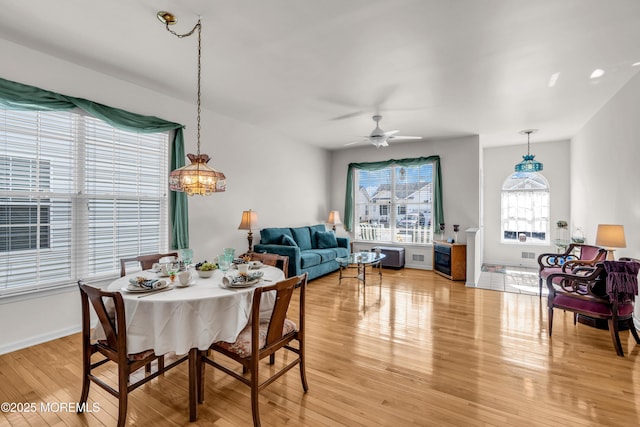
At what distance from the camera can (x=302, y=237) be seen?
20.0 feet

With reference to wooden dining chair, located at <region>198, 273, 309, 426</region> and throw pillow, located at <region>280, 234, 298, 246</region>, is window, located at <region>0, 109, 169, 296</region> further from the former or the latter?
wooden dining chair, located at <region>198, 273, 309, 426</region>

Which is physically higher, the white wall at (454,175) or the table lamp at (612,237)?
the white wall at (454,175)

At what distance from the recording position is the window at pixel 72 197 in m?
2.90

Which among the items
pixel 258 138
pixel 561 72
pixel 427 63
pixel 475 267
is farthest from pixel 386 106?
pixel 475 267

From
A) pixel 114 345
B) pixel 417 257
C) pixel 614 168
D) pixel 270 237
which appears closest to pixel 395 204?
pixel 417 257

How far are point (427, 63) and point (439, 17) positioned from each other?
779 millimetres

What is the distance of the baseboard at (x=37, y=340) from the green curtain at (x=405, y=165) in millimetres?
5709

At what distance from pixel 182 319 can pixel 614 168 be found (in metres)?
5.59

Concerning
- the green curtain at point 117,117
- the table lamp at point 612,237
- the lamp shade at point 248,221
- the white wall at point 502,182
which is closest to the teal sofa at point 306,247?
the lamp shade at point 248,221

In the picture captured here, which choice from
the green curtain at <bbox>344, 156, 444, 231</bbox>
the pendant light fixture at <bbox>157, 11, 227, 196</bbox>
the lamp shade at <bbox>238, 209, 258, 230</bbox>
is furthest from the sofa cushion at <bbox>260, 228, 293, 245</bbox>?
the pendant light fixture at <bbox>157, 11, 227, 196</bbox>

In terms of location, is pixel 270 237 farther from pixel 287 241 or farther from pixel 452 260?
Answer: pixel 452 260

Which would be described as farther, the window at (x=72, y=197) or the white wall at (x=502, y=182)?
the white wall at (x=502, y=182)

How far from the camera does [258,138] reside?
18.5ft

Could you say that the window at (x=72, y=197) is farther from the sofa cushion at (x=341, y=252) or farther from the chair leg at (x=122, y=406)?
the sofa cushion at (x=341, y=252)
